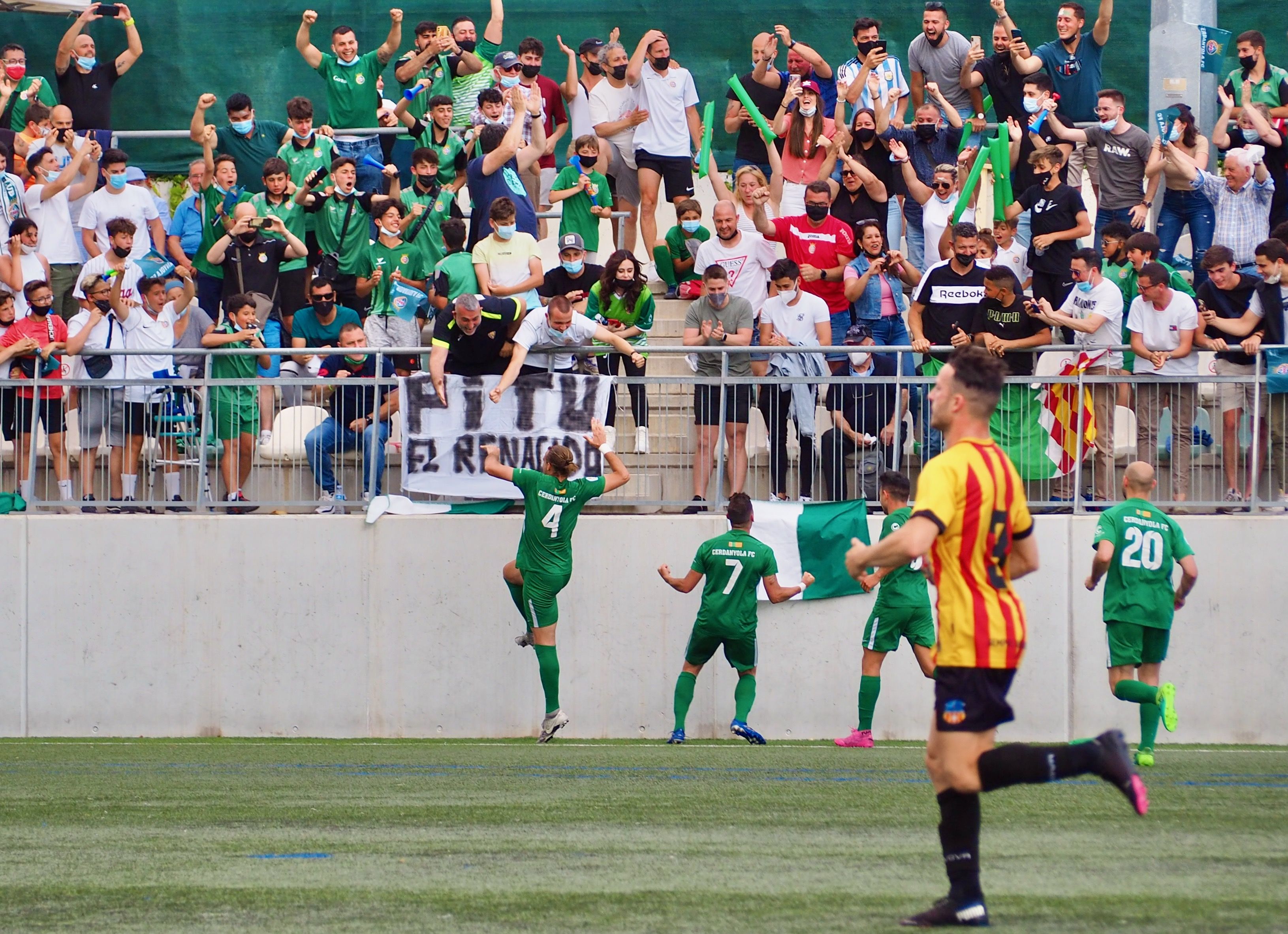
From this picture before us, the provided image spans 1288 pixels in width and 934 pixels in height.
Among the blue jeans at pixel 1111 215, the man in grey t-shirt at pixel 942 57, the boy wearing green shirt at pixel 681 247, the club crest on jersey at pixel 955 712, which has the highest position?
the man in grey t-shirt at pixel 942 57

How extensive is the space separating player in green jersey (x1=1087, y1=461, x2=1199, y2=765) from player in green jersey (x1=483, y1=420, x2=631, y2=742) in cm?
387

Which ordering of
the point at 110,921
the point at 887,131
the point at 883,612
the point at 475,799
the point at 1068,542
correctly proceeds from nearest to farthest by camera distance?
the point at 110,921
the point at 475,799
the point at 883,612
the point at 1068,542
the point at 887,131

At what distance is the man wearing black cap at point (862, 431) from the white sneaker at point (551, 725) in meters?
2.94

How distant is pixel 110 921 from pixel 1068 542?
9.52 meters

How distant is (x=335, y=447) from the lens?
1414 centimetres

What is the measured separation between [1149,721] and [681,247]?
6.90m

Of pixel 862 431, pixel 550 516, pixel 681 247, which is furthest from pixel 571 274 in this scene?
pixel 862 431

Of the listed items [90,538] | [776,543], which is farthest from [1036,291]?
[90,538]

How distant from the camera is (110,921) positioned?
18.8ft

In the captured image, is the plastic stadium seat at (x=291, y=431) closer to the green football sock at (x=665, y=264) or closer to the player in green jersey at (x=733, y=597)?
the player in green jersey at (x=733, y=597)

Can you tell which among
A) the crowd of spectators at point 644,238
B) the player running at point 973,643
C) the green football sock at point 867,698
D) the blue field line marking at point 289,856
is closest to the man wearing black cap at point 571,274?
the crowd of spectators at point 644,238

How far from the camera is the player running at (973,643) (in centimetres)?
544

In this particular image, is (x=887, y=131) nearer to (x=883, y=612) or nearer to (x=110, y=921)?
(x=883, y=612)

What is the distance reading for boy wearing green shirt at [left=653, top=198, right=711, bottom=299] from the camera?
50.5 ft
